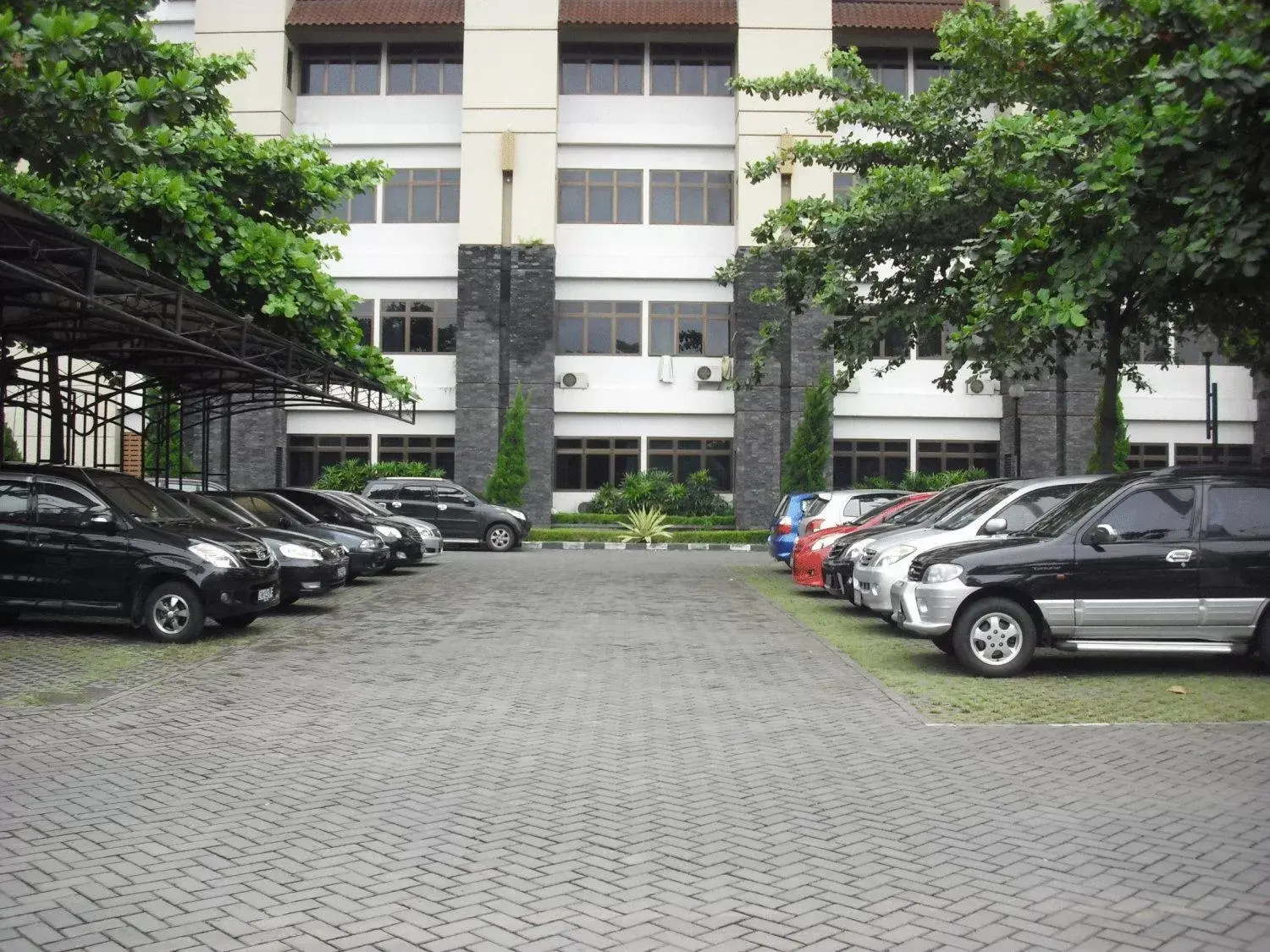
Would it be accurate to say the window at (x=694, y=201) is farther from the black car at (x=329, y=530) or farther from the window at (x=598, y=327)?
the black car at (x=329, y=530)

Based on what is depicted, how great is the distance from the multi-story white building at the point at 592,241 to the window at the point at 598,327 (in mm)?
63

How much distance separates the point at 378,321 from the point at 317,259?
15994 mm

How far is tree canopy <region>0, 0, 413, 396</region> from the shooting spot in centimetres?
1088

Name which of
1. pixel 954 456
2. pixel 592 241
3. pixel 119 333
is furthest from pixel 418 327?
pixel 119 333

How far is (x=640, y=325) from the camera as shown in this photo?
123 feet

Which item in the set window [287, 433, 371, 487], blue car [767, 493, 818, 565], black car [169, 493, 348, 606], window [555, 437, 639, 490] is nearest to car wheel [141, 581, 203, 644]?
black car [169, 493, 348, 606]

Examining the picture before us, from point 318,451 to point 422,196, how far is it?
8.26 meters

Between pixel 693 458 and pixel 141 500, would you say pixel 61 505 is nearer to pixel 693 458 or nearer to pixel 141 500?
pixel 141 500

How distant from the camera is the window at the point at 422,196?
37.8 metres

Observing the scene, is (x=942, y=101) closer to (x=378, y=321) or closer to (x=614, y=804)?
(x=614, y=804)

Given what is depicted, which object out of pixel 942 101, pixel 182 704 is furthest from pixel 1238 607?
pixel 942 101

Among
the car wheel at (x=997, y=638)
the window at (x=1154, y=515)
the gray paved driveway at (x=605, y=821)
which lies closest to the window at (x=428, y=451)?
the gray paved driveway at (x=605, y=821)

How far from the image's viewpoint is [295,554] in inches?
632

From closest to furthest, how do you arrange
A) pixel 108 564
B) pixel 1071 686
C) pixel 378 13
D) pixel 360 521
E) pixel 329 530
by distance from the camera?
1. pixel 1071 686
2. pixel 108 564
3. pixel 329 530
4. pixel 360 521
5. pixel 378 13
